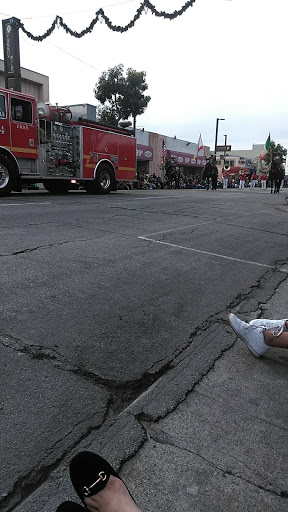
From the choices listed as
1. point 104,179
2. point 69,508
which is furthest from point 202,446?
point 104,179

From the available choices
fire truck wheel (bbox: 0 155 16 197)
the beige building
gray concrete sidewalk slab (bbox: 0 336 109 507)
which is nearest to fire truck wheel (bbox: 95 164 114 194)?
fire truck wheel (bbox: 0 155 16 197)

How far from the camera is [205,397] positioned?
2232 mm

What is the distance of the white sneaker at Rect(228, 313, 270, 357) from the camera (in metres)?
Answer: 2.73

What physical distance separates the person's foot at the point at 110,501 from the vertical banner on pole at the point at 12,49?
56.5 ft

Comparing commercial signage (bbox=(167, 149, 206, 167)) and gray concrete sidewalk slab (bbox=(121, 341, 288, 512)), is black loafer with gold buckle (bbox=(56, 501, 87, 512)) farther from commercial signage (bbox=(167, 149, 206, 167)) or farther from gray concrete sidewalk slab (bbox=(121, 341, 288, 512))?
commercial signage (bbox=(167, 149, 206, 167))

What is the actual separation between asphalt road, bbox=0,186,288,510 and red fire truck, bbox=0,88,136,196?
4.81 metres

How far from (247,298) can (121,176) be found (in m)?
12.4

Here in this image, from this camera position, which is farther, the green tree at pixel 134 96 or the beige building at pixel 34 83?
the green tree at pixel 134 96

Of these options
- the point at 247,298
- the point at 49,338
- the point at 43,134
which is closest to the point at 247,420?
the point at 49,338

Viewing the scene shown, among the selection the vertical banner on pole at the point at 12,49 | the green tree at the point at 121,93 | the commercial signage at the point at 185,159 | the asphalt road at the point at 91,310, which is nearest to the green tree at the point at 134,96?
the green tree at the point at 121,93

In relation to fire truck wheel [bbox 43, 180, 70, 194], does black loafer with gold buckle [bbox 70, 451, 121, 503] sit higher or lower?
lower

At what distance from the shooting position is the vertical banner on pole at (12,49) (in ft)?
50.6

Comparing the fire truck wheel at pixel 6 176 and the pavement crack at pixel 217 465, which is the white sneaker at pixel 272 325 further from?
the fire truck wheel at pixel 6 176

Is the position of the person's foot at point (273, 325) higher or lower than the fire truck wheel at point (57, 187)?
lower
